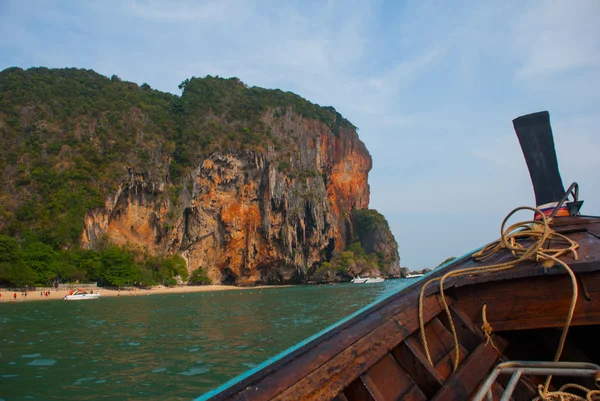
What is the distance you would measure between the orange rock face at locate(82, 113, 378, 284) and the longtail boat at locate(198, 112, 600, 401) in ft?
160

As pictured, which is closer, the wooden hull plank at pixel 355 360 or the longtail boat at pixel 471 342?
the wooden hull plank at pixel 355 360

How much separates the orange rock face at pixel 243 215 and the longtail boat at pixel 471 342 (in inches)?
1918

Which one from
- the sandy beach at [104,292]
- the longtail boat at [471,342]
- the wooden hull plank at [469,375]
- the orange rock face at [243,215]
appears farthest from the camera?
the orange rock face at [243,215]

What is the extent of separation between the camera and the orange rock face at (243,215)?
165 feet

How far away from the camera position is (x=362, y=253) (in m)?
76.2

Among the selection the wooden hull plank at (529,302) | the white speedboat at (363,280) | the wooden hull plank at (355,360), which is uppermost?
the wooden hull plank at (529,302)

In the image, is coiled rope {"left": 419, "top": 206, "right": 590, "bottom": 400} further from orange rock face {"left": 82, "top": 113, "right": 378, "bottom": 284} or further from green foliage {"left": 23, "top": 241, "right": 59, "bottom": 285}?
orange rock face {"left": 82, "top": 113, "right": 378, "bottom": 284}

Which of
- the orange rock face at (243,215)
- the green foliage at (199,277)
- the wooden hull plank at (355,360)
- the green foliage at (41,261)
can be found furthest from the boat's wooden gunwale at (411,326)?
the green foliage at (199,277)

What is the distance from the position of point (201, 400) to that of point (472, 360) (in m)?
1.24

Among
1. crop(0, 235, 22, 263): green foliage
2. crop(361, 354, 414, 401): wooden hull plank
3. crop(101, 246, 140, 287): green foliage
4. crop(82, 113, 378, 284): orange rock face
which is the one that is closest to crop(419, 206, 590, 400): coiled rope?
crop(361, 354, 414, 401): wooden hull plank

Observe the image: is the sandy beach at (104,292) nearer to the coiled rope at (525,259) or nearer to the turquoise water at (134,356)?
the turquoise water at (134,356)

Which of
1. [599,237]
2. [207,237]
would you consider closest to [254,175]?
[207,237]

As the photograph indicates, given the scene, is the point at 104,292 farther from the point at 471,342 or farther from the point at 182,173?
the point at 471,342

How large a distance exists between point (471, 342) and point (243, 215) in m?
57.2
